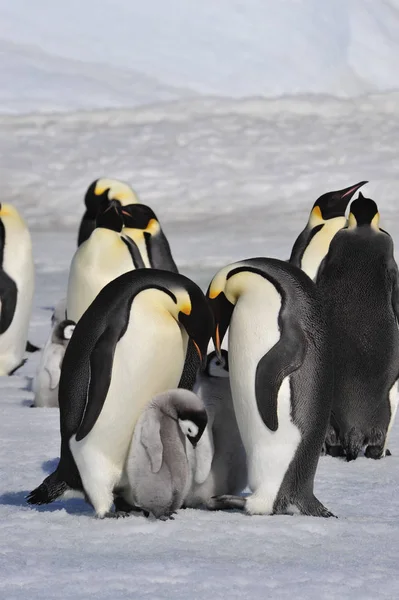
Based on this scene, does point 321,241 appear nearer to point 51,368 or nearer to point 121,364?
point 51,368

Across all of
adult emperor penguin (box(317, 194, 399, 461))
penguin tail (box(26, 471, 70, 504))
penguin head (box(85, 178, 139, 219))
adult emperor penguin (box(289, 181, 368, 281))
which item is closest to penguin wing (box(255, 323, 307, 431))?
penguin tail (box(26, 471, 70, 504))

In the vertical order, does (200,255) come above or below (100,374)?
below

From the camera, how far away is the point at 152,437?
3.32 m

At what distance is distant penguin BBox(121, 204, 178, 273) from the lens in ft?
24.6

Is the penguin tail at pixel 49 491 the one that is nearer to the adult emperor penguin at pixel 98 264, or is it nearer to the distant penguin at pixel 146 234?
the adult emperor penguin at pixel 98 264

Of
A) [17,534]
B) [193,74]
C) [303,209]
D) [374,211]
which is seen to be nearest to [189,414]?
[17,534]

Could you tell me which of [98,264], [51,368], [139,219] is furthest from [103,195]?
[51,368]

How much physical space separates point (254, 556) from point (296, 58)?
783 inches

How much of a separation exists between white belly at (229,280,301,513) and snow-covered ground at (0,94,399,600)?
156mm

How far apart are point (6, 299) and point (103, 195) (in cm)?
220

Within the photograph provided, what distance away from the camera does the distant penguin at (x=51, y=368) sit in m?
5.68

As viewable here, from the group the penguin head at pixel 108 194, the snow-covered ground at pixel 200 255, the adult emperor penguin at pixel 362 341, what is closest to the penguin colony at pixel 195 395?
the snow-covered ground at pixel 200 255

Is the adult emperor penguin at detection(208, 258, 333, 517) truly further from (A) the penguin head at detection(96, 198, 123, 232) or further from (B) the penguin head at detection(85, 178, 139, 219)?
(B) the penguin head at detection(85, 178, 139, 219)

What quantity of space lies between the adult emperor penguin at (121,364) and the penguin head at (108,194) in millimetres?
5743
